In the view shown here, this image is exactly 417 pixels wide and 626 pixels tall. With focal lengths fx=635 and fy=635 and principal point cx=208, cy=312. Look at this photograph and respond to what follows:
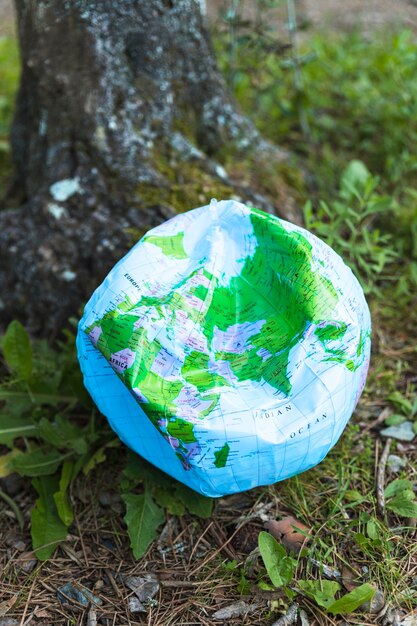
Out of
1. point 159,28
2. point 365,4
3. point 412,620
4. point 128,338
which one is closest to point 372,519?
point 412,620

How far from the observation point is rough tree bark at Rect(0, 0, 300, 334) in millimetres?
2490

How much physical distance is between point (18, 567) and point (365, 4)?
5129 mm

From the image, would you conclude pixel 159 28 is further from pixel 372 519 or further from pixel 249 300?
pixel 372 519

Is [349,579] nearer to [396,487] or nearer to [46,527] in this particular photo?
[396,487]

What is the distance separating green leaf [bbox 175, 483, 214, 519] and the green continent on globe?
0.27 meters

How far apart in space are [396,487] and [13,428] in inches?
49.9

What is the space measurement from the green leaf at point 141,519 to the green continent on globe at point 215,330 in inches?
12.4

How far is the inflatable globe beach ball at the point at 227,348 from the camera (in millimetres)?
1687

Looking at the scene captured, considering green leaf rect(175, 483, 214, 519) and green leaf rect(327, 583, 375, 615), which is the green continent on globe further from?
green leaf rect(327, 583, 375, 615)

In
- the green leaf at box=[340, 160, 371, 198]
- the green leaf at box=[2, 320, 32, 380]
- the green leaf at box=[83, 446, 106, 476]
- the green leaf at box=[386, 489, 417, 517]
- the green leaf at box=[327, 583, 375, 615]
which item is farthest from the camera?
the green leaf at box=[340, 160, 371, 198]

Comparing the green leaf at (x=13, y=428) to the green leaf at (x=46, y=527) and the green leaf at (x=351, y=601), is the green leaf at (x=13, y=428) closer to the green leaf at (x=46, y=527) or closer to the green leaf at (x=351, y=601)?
the green leaf at (x=46, y=527)

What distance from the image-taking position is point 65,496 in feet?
6.70

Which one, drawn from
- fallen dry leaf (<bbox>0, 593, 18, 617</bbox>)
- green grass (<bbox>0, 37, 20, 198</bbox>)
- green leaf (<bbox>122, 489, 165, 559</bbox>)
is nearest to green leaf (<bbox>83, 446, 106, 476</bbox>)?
green leaf (<bbox>122, 489, 165, 559</bbox>)

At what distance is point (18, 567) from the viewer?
73.9 inches
